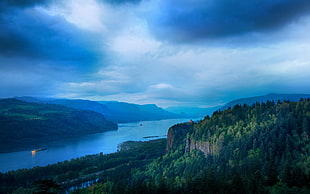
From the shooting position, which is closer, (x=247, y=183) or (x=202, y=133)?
(x=247, y=183)

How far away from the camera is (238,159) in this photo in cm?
4169

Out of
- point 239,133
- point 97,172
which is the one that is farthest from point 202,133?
point 97,172

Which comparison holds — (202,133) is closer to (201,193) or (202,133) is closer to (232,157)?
(232,157)

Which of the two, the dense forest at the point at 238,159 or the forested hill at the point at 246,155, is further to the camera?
the dense forest at the point at 238,159

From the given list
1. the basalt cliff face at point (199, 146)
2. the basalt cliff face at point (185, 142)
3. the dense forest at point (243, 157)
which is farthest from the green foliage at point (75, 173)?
the basalt cliff face at point (199, 146)

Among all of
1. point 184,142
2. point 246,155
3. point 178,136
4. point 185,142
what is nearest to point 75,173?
point 178,136

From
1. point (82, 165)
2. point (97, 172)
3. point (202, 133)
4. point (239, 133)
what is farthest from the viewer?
point (82, 165)

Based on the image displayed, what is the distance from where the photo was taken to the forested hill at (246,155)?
98.7 feet

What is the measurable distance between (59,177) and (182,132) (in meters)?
42.1

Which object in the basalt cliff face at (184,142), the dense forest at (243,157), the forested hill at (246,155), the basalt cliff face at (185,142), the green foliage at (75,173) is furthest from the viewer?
the green foliage at (75,173)

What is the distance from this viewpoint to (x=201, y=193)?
3056cm

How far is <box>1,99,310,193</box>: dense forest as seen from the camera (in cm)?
3030

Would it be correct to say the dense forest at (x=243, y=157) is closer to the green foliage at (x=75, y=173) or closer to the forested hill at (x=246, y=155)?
the forested hill at (x=246, y=155)

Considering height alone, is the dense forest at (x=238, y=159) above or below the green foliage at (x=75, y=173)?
above
